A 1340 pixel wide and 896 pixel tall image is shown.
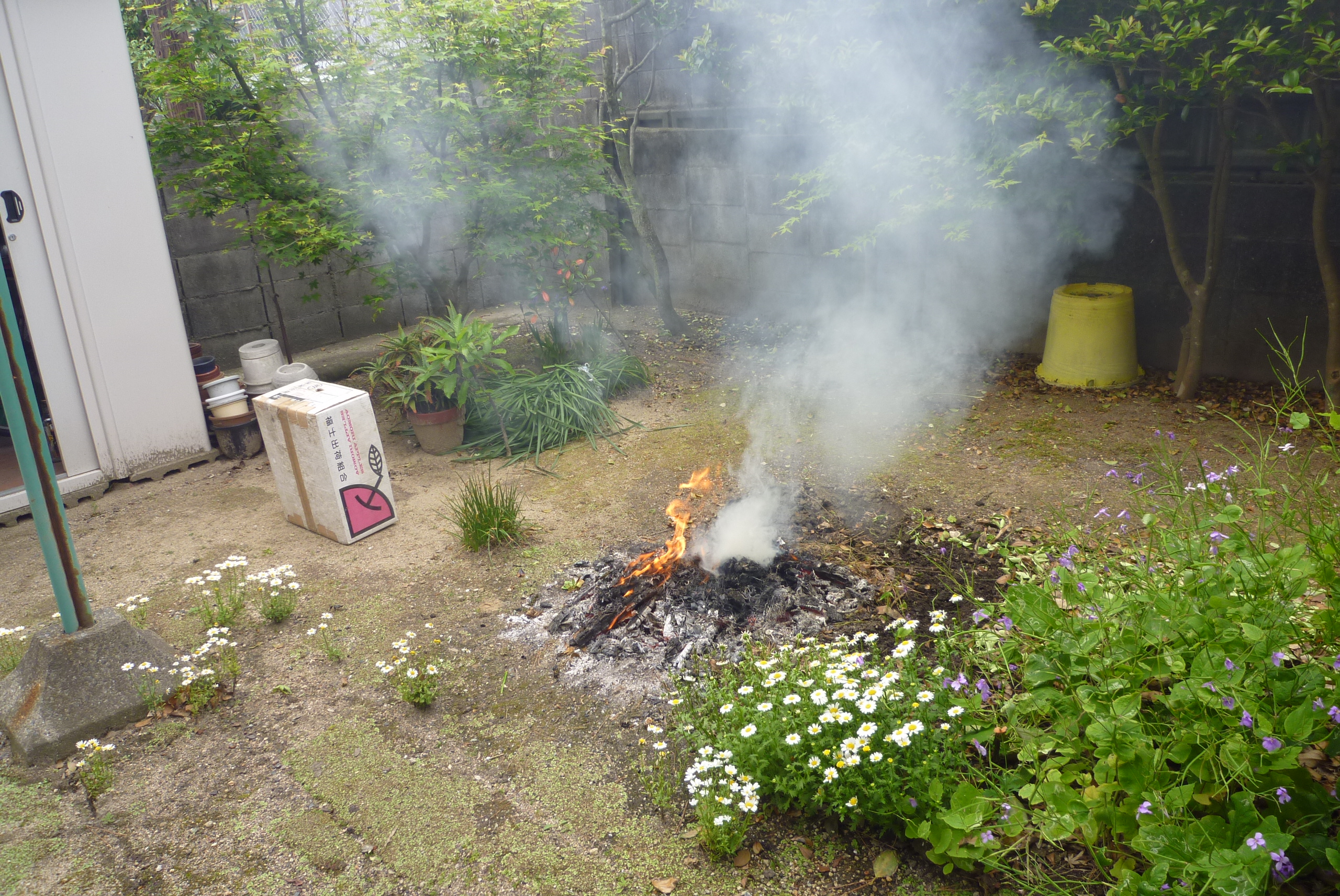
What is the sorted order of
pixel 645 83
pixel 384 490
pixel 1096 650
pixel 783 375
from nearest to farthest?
pixel 1096 650, pixel 384 490, pixel 783 375, pixel 645 83

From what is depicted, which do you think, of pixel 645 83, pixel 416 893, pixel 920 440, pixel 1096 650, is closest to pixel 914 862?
pixel 1096 650

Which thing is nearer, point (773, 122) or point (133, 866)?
point (133, 866)

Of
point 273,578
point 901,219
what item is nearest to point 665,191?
point 901,219

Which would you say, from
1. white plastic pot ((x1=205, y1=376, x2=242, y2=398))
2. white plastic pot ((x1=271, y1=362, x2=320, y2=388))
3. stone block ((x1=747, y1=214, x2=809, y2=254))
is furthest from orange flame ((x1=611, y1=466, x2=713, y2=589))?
stone block ((x1=747, y1=214, x2=809, y2=254))

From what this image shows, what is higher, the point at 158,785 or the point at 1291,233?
the point at 1291,233

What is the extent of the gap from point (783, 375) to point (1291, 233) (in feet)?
11.8

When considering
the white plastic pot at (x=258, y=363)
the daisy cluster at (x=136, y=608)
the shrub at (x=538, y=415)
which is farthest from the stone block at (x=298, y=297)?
the daisy cluster at (x=136, y=608)

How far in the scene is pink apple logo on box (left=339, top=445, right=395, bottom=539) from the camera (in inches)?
193

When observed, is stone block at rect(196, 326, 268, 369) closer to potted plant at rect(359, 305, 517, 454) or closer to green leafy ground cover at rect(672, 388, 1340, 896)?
potted plant at rect(359, 305, 517, 454)

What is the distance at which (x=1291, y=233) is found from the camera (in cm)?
580

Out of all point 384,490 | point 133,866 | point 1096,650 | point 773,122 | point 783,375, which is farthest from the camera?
point 773,122

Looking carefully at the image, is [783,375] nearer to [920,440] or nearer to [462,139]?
[920,440]

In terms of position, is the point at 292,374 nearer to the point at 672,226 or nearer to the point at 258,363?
the point at 258,363

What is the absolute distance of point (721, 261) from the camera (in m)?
9.05
